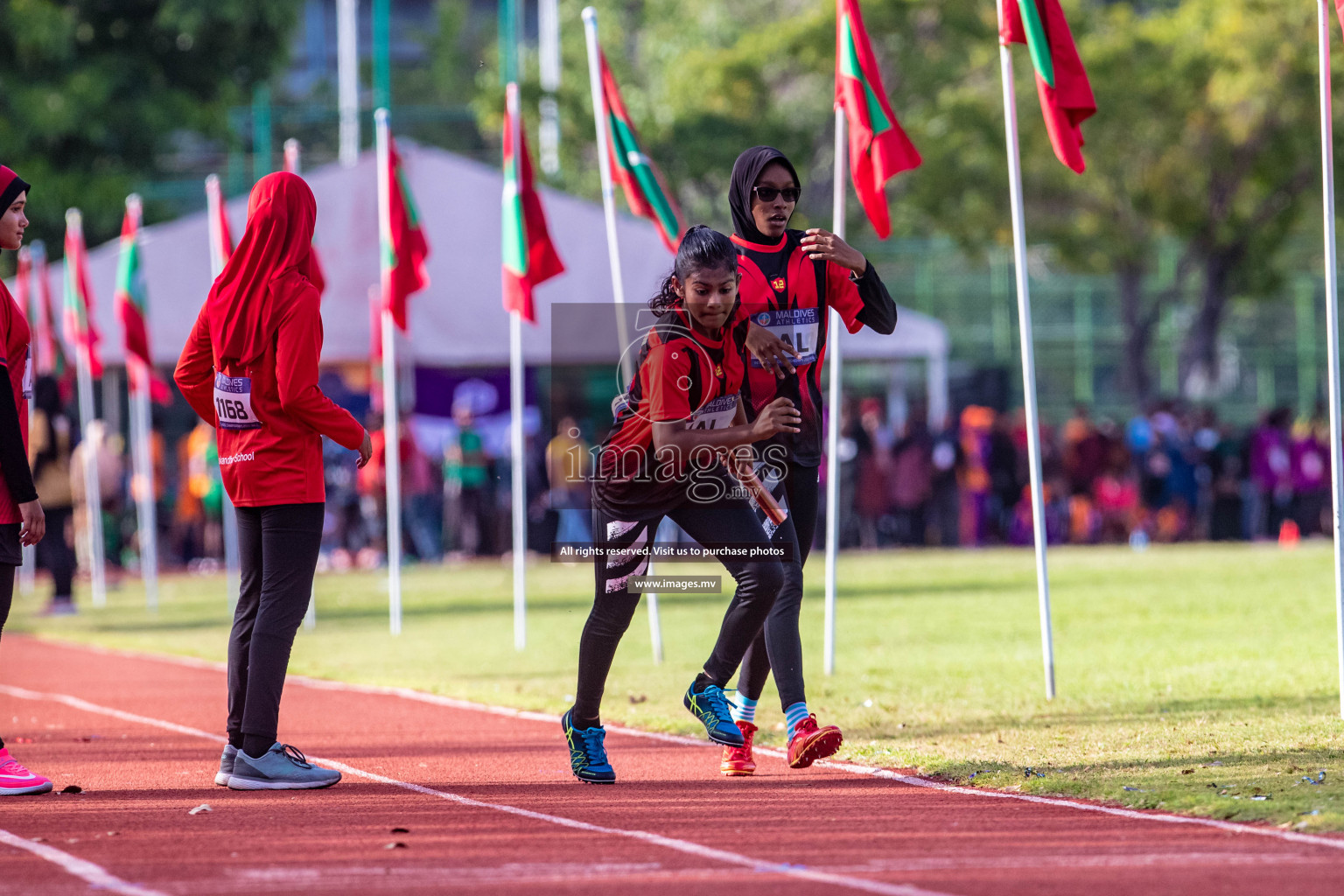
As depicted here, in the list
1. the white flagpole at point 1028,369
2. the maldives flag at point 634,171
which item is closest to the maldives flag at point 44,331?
the maldives flag at point 634,171

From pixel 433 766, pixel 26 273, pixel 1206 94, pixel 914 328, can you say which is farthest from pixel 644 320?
pixel 1206 94

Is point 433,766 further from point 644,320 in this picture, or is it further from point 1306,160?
point 1306,160

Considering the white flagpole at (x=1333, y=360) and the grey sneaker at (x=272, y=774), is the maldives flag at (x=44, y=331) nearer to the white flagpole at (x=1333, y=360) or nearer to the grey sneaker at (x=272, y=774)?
the grey sneaker at (x=272, y=774)

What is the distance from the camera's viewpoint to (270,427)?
6969 mm

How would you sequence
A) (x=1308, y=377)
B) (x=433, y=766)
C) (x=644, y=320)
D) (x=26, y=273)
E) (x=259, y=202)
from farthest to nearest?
(x=1308, y=377)
(x=26, y=273)
(x=644, y=320)
(x=433, y=766)
(x=259, y=202)

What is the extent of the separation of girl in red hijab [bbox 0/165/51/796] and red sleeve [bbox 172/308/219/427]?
612mm

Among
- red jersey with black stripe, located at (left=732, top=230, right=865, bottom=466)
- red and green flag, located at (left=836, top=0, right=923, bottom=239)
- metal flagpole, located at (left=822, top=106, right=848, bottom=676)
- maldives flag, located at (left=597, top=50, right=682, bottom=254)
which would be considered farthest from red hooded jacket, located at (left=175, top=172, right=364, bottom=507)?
maldives flag, located at (left=597, top=50, right=682, bottom=254)

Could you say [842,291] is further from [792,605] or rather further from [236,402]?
[236,402]

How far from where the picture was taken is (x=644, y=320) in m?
15.2

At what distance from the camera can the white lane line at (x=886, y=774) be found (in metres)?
5.88

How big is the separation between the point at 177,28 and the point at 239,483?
2506 cm

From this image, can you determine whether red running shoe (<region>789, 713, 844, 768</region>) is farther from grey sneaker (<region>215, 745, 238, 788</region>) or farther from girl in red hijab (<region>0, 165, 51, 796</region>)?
girl in red hijab (<region>0, 165, 51, 796</region>)


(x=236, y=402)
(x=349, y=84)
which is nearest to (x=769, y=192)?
(x=236, y=402)

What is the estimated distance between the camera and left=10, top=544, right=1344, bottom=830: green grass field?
733 cm
